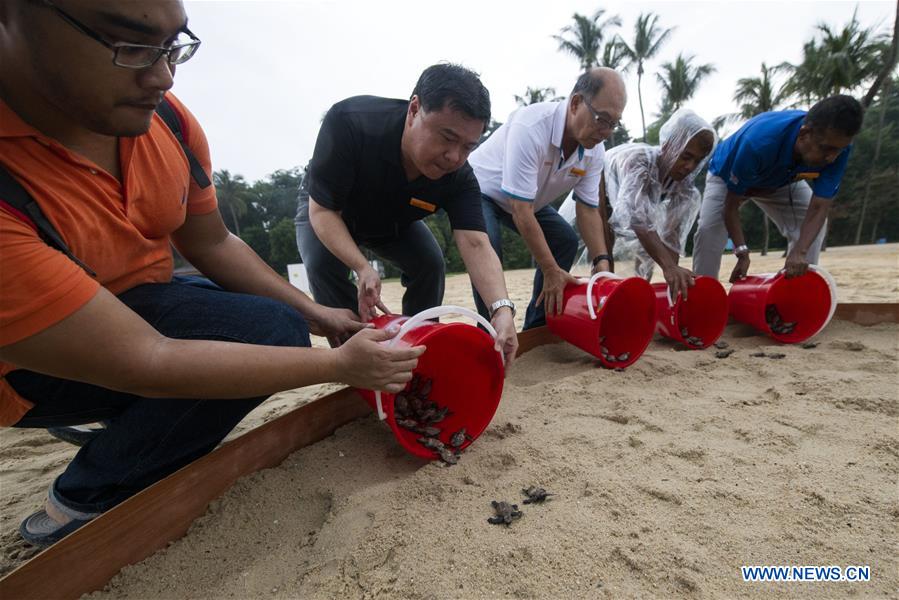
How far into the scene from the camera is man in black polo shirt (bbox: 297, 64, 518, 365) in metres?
1.59

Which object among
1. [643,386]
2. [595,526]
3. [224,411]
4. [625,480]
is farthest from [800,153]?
[224,411]

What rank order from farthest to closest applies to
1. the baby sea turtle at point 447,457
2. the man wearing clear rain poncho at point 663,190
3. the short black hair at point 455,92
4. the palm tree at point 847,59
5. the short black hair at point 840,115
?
the palm tree at point 847,59
the man wearing clear rain poncho at point 663,190
the short black hair at point 840,115
the short black hair at point 455,92
the baby sea turtle at point 447,457

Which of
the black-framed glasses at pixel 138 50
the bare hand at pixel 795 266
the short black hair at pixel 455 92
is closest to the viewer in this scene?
the black-framed glasses at pixel 138 50

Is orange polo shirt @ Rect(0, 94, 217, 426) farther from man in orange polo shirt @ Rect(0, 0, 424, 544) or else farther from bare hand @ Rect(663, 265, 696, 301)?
bare hand @ Rect(663, 265, 696, 301)

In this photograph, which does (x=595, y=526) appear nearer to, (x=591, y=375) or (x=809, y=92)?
(x=591, y=375)

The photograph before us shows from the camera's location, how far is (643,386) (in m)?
2.02

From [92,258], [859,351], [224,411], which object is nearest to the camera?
[92,258]

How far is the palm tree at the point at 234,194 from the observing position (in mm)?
33531

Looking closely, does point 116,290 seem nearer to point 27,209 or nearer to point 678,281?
point 27,209

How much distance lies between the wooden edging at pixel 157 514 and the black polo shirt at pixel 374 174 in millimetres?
876

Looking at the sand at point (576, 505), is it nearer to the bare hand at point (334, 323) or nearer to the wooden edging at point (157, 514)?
the wooden edging at point (157, 514)

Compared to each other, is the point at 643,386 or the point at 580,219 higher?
the point at 580,219

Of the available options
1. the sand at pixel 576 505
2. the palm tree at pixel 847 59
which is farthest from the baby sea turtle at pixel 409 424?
the palm tree at pixel 847 59

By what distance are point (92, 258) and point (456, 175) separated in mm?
1322
